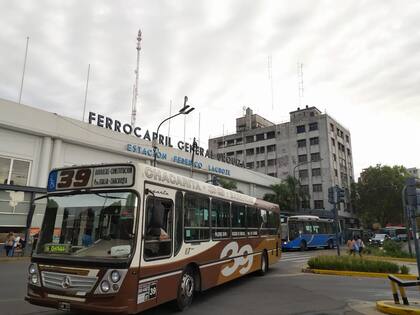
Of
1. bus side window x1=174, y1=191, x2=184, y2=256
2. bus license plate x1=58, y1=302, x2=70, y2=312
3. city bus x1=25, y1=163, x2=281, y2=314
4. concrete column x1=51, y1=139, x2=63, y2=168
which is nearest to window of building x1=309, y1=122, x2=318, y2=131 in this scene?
concrete column x1=51, y1=139, x2=63, y2=168

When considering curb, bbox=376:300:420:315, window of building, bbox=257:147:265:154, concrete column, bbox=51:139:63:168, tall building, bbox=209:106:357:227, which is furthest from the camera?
window of building, bbox=257:147:265:154

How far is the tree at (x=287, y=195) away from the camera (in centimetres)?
5497

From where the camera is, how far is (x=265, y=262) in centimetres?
1512

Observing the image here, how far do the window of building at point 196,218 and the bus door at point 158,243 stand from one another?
43 centimetres

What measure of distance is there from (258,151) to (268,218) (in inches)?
2630

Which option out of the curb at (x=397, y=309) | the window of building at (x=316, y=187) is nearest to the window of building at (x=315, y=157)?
the window of building at (x=316, y=187)

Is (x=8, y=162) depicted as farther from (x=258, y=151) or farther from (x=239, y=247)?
(x=258, y=151)

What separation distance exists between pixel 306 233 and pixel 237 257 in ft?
77.8

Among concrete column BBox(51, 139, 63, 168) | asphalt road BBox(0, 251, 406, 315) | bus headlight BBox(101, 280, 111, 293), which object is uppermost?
concrete column BBox(51, 139, 63, 168)

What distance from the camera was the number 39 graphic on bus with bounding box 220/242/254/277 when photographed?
432 inches

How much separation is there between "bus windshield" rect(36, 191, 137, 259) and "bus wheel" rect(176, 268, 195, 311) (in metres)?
2.24

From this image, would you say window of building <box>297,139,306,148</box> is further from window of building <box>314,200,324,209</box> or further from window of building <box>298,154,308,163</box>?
window of building <box>314,200,324,209</box>

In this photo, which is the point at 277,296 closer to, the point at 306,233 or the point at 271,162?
the point at 306,233

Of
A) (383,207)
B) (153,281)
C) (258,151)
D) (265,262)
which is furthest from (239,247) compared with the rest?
(258,151)
